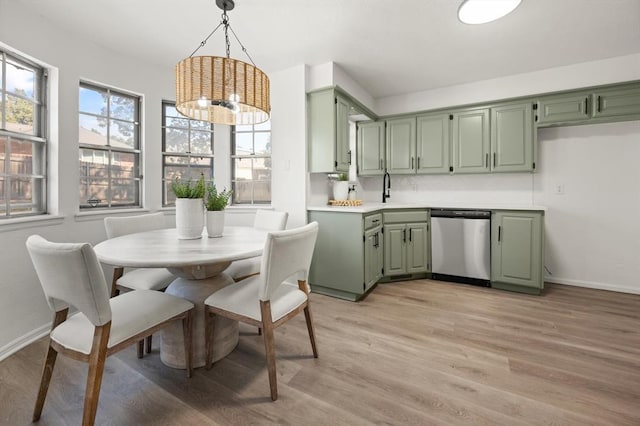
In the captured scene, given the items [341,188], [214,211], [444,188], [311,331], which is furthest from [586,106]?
[214,211]

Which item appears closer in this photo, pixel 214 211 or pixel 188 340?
pixel 188 340

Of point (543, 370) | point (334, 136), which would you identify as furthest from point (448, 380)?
point (334, 136)

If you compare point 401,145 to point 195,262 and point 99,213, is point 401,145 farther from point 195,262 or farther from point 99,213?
point 99,213

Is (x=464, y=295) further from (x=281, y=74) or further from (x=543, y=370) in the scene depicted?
(x=281, y=74)

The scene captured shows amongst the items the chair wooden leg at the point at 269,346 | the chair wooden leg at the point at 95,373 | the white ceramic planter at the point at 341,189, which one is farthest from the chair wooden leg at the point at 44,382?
the white ceramic planter at the point at 341,189

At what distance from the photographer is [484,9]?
6.57 feet

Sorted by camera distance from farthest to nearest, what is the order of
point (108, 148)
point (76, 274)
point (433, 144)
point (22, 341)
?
point (433, 144) → point (108, 148) → point (22, 341) → point (76, 274)

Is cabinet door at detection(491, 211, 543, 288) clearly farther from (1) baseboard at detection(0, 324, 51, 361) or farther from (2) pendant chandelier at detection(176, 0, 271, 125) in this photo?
(1) baseboard at detection(0, 324, 51, 361)

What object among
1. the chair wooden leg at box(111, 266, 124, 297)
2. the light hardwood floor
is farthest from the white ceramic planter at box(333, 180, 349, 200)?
the chair wooden leg at box(111, 266, 124, 297)

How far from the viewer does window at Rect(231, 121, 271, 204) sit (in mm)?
3480

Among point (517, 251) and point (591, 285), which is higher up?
point (517, 251)

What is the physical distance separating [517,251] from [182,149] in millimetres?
3889

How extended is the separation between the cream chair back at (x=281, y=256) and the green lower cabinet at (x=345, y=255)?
1.24 m

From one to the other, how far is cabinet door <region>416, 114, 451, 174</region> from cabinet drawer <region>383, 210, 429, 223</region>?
62 centimetres
